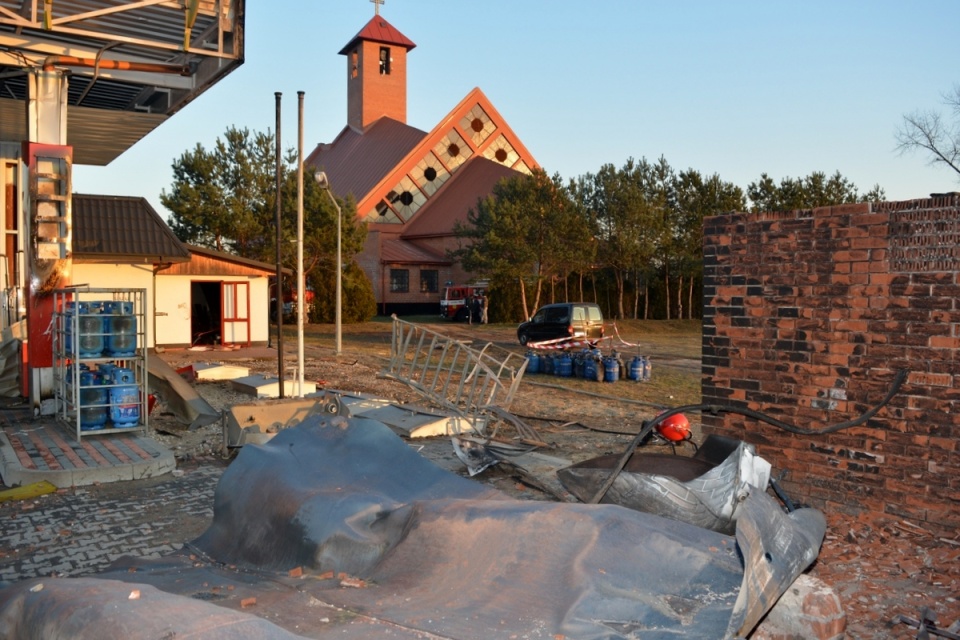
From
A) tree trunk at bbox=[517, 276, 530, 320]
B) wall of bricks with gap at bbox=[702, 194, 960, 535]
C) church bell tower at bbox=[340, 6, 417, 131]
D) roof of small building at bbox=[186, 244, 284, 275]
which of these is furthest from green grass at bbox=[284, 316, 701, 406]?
church bell tower at bbox=[340, 6, 417, 131]

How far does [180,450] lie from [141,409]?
0.86 m

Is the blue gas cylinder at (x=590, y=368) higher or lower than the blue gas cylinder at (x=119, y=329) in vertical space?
lower

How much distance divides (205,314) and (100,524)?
78.4 ft

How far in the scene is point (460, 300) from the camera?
1649 inches

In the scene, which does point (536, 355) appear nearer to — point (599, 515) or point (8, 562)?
point (8, 562)

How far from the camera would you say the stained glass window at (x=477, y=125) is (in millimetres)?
48259

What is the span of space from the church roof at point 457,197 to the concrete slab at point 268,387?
28.3 metres

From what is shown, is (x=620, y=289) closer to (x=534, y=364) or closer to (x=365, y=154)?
(x=365, y=154)

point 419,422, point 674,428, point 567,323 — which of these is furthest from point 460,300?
point 674,428

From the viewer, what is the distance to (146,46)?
42.2 feet

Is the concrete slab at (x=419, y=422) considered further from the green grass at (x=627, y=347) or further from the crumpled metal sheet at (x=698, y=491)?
the green grass at (x=627, y=347)

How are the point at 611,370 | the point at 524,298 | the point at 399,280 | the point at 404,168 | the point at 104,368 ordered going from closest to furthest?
the point at 104,368 → the point at 611,370 → the point at 524,298 → the point at 399,280 → the point at 404,168

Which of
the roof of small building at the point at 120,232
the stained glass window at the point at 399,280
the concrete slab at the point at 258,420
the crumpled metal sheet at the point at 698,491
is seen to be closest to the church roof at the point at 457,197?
the stained glass window at the point at 399,280

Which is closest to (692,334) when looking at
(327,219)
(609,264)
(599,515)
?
(609,264)
